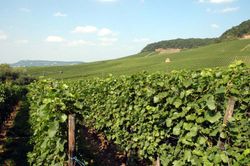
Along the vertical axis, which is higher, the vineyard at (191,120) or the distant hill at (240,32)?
the distant hill at (240,32)

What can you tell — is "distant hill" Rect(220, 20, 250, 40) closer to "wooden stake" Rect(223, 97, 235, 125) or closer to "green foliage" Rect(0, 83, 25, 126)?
"green foliage" Rect(0, 83, 25, 126)

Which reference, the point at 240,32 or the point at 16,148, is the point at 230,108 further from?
the point at 240,32

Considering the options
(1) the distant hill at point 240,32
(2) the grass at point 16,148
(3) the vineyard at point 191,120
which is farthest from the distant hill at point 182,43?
(3) the vineyard at point 191,120

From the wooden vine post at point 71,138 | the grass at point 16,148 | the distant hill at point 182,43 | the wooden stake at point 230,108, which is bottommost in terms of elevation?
the grass at point 16,148

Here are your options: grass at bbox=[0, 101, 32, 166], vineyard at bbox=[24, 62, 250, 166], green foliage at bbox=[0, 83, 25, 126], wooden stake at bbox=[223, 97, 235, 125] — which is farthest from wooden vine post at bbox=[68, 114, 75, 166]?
green foliage at bbox=[0, 83, 25, 126]

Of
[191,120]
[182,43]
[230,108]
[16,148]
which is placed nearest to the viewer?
[230,108]

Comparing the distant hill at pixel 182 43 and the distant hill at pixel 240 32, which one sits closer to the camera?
the distant hill at pixel 240 32

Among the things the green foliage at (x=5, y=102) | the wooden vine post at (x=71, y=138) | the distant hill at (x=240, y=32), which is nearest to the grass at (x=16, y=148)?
the green foliage at (x=5, y=102)

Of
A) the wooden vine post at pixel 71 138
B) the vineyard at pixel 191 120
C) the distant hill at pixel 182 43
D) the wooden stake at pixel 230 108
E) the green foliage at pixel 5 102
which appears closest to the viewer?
the wooden stake at pixel 230 108

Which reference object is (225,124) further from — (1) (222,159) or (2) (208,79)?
(2) (208,79)

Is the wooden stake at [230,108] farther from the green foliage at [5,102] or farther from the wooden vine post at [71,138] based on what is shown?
the green foliage at [5,102]

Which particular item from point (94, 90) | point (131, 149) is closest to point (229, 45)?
point (94, 90)

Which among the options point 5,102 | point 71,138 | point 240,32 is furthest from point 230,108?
point 240,32

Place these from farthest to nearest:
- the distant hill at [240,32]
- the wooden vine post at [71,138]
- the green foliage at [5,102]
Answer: the distant hill at [240,32]
the green foliage at [5,102]
the wooden vine post at [71,138]
